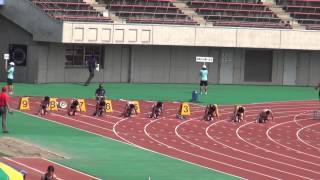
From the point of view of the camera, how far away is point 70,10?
149 ft

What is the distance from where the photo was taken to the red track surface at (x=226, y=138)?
933 inches

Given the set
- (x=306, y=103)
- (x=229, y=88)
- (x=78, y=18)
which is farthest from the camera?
(x=229, y=88)

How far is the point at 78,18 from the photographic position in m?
44.8

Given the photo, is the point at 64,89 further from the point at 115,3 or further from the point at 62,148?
the point at 62,148

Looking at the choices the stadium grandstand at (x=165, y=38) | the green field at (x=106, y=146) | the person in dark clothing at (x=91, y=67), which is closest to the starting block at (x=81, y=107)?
the green field at (x=106, y=146)

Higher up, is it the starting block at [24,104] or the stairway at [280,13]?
the stairway at [280,13]

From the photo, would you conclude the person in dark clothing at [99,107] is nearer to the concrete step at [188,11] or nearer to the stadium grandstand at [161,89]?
the stadium grandstand at [161,89]

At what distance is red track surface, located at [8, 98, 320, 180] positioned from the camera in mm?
23688

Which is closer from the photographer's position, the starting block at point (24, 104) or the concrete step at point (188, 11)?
the starting block at point (24, 104)

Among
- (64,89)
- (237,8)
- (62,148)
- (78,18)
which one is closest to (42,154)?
(62,148)

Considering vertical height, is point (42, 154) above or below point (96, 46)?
below

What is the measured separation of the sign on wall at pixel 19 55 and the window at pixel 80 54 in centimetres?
257

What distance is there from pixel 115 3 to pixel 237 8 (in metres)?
7.54

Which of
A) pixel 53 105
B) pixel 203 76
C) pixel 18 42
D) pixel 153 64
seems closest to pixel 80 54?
pixel 18 42
